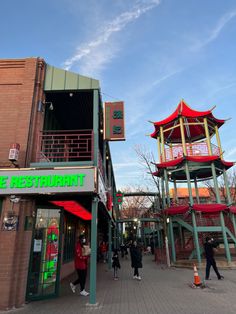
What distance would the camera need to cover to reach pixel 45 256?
7.14m

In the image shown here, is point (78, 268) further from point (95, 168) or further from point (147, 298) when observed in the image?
point (95, 168)

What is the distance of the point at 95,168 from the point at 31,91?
149 inches

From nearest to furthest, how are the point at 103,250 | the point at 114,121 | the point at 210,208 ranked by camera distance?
the point at 114,121, the point at 210,208, the point at 103,250

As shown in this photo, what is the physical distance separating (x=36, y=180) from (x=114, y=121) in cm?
357

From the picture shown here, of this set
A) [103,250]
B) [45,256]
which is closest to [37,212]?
[45,256]

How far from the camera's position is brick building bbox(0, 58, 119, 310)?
20.6 ft

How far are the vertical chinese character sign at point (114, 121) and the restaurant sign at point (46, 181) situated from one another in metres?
1.96

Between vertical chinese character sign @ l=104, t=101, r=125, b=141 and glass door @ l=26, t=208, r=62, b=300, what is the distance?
10.9 ft

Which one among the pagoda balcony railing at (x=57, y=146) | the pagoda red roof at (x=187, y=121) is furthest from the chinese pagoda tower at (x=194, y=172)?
the pagoda balcony railing at (x=57, y=146)

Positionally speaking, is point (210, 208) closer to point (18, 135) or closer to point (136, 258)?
point (136, 258)

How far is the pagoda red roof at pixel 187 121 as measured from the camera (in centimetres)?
1576

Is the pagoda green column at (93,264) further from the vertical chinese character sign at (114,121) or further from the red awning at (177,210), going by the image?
the red awning at (177,210)

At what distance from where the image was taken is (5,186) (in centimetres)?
642

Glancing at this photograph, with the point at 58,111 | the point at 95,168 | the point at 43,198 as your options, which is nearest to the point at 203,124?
the point at 58,111
